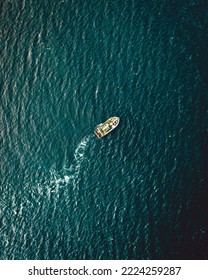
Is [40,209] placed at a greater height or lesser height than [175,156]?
lesser

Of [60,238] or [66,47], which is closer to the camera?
[60,238]

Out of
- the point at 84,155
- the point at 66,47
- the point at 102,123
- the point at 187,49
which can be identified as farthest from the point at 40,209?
the point at 187,49

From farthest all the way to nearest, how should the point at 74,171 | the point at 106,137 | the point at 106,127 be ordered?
the point at 106,137 < the point at 106,127 < the point at 74,171

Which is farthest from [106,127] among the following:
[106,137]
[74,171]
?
[74,171]

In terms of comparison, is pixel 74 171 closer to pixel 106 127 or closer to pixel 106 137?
pixel 106 137

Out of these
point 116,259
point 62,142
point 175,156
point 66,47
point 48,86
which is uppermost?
point 66,47

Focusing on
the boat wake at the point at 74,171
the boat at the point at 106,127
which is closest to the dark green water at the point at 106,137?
the boat wake at the point at 74,171

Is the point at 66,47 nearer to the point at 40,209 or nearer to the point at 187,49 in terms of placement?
the point at 187,49
